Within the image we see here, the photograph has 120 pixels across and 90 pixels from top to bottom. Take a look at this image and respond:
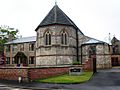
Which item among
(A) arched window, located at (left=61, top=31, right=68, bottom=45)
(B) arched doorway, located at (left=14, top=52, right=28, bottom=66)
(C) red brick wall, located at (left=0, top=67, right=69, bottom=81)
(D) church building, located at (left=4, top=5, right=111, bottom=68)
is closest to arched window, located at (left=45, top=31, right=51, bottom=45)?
(D) church building, located at (left=4, top=5, right=111, bottom=68)

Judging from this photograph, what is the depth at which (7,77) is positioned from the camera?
21781mm

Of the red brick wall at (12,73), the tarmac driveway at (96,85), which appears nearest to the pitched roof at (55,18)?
the red brick wall at (12,73)

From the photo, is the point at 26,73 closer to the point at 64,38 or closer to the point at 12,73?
the point at 12,73

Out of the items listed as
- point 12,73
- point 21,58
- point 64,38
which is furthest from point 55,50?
point 21,58

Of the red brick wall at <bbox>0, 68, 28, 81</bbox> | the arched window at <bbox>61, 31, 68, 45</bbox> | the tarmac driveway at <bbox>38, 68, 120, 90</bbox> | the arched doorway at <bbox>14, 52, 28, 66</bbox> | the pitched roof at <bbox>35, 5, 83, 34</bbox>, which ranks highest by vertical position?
the pitched roof at <bbox>35, 5, 83, 34</bbox>

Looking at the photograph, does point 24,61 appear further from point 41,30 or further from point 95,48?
point 95,48

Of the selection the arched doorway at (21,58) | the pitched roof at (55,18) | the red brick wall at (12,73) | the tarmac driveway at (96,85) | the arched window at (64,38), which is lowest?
the tarmac driveway at (96,85)

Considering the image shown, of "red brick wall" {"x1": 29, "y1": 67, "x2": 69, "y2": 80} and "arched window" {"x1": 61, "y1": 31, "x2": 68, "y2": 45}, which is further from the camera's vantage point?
"arched window" {"x1": 61, "y1": 31, "x2": 68, "y2": 45}

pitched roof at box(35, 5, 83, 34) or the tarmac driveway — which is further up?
pitched roof at box(35, 5, 83, 34)

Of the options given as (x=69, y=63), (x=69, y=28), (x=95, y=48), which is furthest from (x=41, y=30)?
(x=95, y=48)

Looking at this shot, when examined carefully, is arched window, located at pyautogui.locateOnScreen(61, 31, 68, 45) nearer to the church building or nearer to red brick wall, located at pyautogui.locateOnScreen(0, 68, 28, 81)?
the church building

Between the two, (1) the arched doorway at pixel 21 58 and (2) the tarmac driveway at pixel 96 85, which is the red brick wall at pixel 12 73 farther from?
(1) the arched doorway at pixel 21 58

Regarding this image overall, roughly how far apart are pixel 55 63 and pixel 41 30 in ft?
21.9

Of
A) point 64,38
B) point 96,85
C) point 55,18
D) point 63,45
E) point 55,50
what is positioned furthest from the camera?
point 55,18
